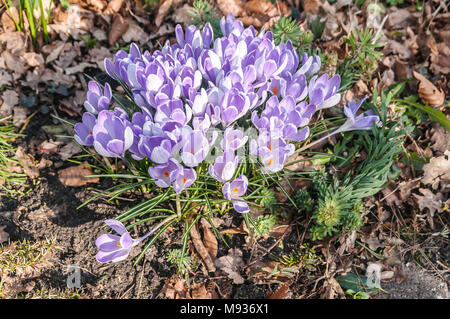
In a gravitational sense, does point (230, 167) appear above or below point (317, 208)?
above

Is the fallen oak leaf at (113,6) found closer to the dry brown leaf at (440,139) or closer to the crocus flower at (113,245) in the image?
the crocus flower at (113,245)

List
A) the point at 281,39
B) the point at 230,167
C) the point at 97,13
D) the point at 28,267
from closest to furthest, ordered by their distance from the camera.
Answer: the point at 230,167 → the point at 28,267 → the point at 281,39 → the point at 97,13

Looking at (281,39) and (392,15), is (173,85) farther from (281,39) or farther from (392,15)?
(392,15)

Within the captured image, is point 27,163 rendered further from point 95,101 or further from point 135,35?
point 135,35

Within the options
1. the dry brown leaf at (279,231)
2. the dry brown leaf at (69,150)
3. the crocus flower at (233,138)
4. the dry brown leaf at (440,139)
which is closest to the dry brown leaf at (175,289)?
the dry brown leaf at (279,231)

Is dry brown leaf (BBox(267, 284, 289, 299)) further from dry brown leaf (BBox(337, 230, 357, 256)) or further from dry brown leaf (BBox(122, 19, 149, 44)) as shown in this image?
dry brown leaf (BBox(122, 19, 149, 44))

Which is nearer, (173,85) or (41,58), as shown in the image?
(173,85)

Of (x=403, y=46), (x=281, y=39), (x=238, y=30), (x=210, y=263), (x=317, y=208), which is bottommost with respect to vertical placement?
(x=210, y=263)

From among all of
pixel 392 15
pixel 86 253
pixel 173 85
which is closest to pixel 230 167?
pixel 173 85
